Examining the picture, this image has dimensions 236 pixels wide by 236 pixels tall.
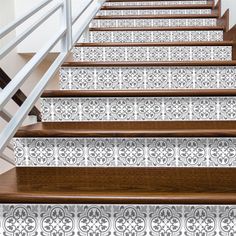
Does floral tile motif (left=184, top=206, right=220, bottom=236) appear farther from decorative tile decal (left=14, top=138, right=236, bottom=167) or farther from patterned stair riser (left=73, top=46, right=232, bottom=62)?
patterned stair riser (left=73, top=46, right=232, bottom=62)

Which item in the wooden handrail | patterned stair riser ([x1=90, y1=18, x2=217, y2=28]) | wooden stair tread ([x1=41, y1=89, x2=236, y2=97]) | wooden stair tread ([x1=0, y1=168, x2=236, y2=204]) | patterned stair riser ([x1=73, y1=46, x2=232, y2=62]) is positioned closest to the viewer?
wooden stair tread ([x1=0, y1=168, x2=236, y2=204])

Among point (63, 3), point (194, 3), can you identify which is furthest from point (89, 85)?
point (194, 3)

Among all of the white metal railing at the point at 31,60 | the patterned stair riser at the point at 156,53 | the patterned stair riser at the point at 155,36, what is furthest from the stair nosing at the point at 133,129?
the patterned stair riser at the point at 155,36

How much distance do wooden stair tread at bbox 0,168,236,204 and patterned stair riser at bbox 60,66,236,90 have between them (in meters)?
0.73

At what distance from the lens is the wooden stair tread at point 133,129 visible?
5.29 ft

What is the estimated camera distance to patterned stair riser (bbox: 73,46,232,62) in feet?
8.56

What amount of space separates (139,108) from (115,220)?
741mm

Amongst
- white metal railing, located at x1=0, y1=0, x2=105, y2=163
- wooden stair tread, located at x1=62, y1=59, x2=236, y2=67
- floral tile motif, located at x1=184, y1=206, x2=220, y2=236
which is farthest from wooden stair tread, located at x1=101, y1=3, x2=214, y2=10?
floral tile motif, located at x1=184, y1=206, x2=220, y2=236

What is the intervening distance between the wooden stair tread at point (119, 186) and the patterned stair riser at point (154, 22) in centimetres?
189

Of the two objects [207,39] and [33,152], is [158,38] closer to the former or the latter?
[207,39]

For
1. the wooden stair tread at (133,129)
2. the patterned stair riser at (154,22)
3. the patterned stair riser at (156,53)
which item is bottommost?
the wooden stair tread at (133,129)

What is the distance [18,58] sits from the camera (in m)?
4.35

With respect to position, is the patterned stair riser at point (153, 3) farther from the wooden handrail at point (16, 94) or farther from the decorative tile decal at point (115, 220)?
the decorative tile decal at point (115, 220)

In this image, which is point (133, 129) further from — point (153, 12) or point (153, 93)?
point (153, 12)
